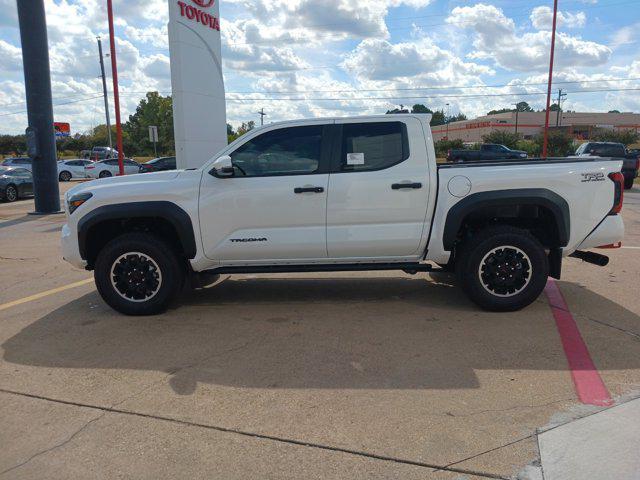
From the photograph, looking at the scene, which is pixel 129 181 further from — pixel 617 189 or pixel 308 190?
pixel 617 189

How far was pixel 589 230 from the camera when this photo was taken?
205 inches

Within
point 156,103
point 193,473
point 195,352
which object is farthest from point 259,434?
point 156,103

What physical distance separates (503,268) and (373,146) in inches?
69.0

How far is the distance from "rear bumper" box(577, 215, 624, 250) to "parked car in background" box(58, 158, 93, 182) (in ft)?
108

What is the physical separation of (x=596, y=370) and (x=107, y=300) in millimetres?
4451

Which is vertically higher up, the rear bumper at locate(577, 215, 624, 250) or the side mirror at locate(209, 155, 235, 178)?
the side mirror at locate(209, 155, 235, 178)

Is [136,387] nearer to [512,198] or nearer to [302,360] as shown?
[302,360]

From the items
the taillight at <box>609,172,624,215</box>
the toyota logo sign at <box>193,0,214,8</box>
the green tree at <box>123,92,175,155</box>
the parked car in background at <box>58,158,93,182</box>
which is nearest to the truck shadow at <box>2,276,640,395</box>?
the taillight at <box>609,172,624,215</box>

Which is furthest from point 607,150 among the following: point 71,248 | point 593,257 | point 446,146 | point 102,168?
point 446,146

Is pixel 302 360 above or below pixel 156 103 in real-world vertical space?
below

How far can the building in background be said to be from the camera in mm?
90312

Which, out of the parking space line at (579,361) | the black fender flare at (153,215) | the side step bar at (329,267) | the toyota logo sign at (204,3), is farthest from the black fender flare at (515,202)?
the toyota logo sign at (204,3)

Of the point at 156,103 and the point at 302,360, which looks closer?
the point at 302,360

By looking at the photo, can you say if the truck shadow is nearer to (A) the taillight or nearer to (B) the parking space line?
(B) the parking space line
